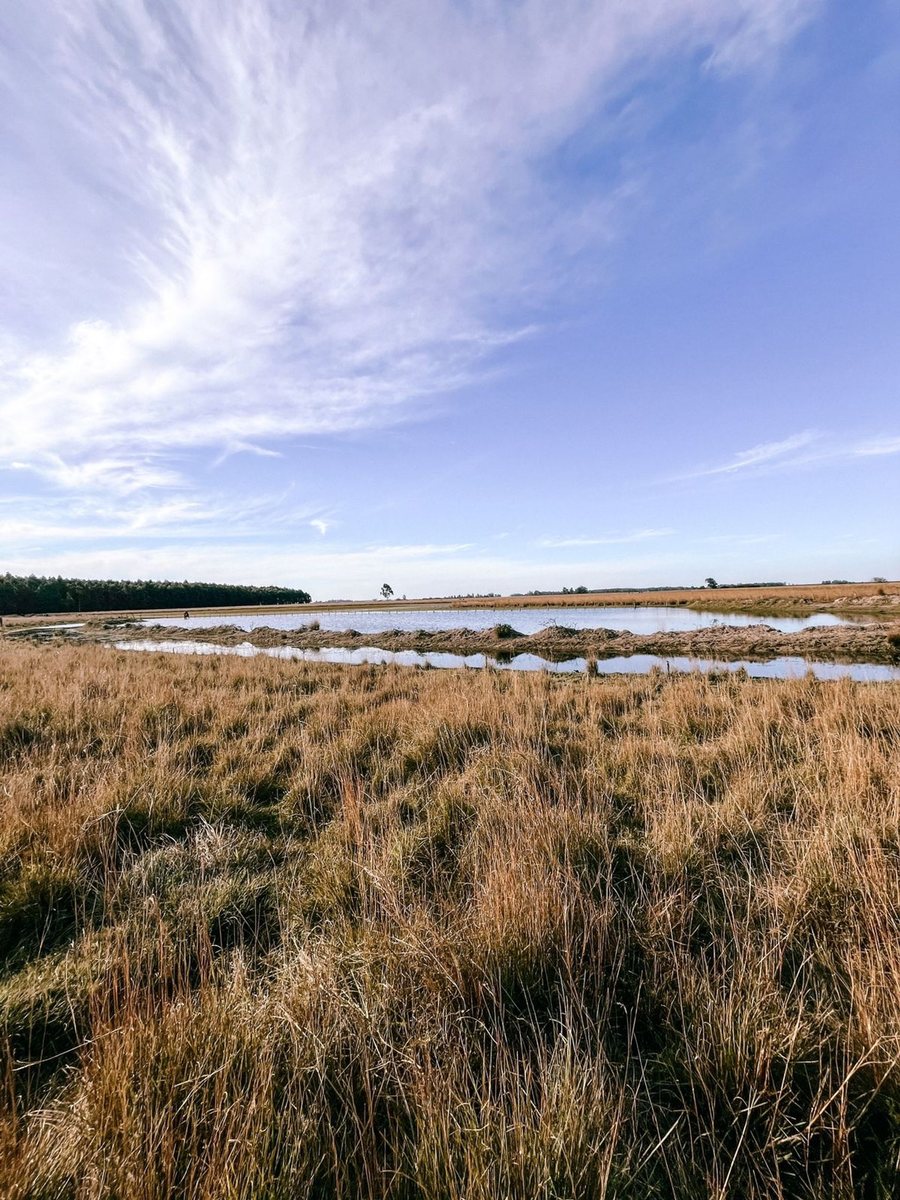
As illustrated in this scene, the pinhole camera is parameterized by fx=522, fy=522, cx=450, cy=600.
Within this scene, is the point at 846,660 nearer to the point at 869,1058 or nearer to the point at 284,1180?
the point at 869,1058

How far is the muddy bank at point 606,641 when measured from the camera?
20.6 m

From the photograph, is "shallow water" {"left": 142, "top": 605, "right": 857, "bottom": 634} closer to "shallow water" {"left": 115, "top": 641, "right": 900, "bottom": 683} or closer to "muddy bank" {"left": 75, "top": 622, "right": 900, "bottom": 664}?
"muddy bank" {"left": 75, "top": 622, "right": 900, "bottom": 664}

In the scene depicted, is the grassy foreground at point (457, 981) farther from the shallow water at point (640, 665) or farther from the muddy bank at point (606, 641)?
the muddy bank at point (606, 641)

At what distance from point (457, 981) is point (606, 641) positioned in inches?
1018

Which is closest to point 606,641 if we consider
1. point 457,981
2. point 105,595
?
point 457,981

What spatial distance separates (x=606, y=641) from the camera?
88.5 ft

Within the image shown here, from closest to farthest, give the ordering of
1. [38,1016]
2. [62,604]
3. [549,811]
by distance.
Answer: [38,1016] < [549,811] < [62,604]

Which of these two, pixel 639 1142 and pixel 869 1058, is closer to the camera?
pixel 639 1142

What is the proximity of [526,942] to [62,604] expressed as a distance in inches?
4038

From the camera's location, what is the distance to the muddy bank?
20.6 metres

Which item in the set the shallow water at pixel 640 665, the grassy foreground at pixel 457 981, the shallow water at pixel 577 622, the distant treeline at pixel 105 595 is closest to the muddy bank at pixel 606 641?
the shallow water at pixel 640 665

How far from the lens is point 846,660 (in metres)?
18.6

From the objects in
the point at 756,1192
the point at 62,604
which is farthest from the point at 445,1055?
the point at 62,604

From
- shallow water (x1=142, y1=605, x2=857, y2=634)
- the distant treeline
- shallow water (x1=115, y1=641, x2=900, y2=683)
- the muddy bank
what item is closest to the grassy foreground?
shallow water (x1=115, y1=641, x2=900, y2=683)
